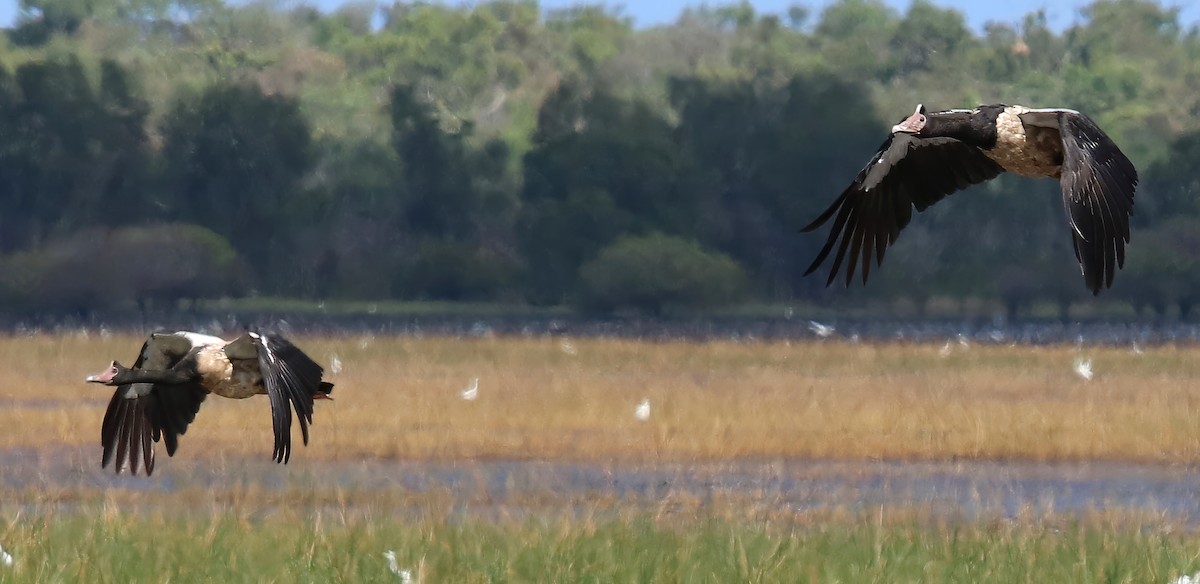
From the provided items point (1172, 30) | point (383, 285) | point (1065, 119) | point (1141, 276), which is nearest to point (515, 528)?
point (1065, 119)

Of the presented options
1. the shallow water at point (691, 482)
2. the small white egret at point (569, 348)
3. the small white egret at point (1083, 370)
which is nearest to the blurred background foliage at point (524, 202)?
the small white egret at point (569, 348)

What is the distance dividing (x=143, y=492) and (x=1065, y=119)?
454 inches

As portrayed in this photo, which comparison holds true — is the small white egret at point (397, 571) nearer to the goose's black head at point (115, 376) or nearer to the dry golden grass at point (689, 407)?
the goose's black head at point (115, 376)

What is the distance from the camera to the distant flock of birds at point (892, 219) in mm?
7949

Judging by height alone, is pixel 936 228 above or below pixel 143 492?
above

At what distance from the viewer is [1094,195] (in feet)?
26.1

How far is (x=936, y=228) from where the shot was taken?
240ft

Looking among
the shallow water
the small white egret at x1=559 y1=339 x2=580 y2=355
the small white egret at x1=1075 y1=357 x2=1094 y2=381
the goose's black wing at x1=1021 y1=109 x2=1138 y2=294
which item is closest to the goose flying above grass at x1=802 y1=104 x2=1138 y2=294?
the goose's black wing at x1=1021 y1=109 x2=1138 y2=294

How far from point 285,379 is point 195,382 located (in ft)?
2.41

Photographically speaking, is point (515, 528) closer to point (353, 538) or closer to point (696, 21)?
point (353, 538)

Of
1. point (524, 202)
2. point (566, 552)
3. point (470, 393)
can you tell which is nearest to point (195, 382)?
point (566, 552)

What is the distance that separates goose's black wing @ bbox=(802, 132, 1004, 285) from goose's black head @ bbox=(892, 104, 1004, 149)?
0.30 meters

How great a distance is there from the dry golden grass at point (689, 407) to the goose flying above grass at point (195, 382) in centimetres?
1021

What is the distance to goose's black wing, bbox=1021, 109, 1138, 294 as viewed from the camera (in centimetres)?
756
